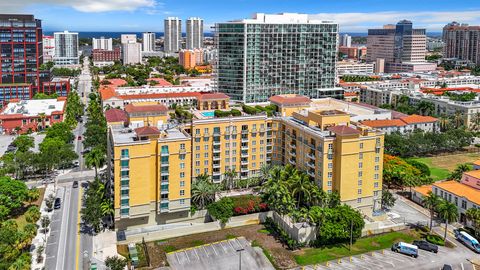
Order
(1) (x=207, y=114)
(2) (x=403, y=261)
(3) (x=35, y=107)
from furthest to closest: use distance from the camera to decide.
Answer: (3) (x=35, y=107) → (1) (x=207, y=114) → (2) (x=403, y=261)

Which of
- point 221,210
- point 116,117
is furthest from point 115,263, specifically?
point 116,117

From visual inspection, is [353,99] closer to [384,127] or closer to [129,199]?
[384,127]

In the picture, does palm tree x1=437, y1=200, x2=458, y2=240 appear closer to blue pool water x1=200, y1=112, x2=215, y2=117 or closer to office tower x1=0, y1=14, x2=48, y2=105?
blue pool water x1=200, y1=112, x2=215, y2=117

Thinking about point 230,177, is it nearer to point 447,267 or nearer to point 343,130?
point 343,130

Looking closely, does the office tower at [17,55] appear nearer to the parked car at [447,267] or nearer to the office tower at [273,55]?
the office tower at [273,55]

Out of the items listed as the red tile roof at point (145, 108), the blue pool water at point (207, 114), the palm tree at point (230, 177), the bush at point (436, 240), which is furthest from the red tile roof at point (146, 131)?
the blue pool water at point (207, 114)
